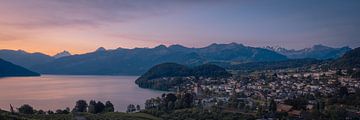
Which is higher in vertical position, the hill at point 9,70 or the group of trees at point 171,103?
the hill at point 9,70

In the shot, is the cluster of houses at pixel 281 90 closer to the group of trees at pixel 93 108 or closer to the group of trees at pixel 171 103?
the group of trees at pixel 171 103

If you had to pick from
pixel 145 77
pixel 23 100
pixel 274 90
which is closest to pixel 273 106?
pixel 274 90

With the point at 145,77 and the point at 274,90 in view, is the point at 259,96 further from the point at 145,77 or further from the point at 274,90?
the point at 145,77

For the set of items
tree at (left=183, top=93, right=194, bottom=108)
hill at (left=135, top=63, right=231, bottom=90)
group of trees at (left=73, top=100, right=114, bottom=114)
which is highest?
hill at (left=135, top=63, right=231, bottom=90)

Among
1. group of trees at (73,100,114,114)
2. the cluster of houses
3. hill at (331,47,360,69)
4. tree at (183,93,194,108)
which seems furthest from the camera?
hill at (331,47,360,69)

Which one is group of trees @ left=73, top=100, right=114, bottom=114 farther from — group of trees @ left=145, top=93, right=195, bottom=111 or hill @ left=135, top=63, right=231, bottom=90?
hill @ left=135, top=63, right=231, bottom=90

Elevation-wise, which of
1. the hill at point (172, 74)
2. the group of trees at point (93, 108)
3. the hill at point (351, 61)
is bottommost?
the group of trees at point (93, 108)

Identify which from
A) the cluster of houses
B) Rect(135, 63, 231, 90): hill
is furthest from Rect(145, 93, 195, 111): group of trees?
Rect(135, 63, 231, 90): hill

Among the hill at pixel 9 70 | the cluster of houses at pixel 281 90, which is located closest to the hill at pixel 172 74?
→ the cluster of houses at pixel 281 90
